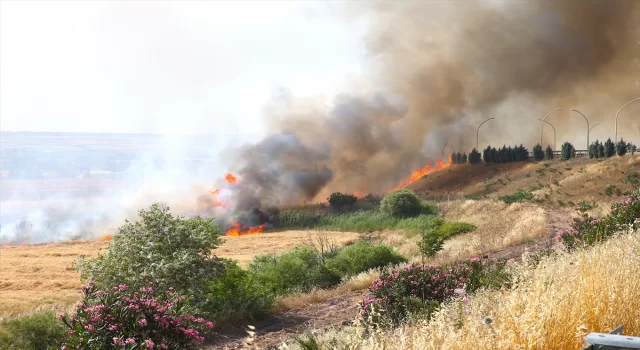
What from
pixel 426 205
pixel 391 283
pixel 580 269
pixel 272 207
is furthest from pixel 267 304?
pixel 272 207

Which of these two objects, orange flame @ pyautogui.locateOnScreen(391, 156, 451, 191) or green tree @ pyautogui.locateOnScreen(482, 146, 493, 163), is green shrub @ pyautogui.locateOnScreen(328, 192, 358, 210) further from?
green tree @ pyautogui.locateOnScreen(482, 146, 493, 163)

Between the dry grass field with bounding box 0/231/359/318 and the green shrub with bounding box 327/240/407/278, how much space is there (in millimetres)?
5931

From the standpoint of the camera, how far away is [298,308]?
15805 millimetres

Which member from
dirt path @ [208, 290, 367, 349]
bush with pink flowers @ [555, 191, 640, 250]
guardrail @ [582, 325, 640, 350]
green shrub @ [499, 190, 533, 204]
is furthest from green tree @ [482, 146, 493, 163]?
guardrail @ [582, 325, 640, 350]

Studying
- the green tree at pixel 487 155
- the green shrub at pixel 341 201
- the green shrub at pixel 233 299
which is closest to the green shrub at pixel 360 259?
the green shrub at pixel 233 299

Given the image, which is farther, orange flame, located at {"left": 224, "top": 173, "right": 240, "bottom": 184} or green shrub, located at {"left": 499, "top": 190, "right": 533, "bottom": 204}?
orange flame, located at {"left": 224, "top": 173, "right": 240, "bottom": 184}

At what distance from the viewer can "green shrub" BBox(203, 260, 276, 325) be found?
14.4 meters

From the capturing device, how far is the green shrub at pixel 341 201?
55312 millimetres

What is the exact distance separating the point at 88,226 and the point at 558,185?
43.4m

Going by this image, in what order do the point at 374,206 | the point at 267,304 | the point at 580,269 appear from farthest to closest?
the point at 374,206
the point at 267,304
the point at 580,269

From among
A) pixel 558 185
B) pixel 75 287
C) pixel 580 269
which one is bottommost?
pixel 75 287

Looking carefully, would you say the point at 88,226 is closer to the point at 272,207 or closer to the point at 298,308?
the point at 272,207

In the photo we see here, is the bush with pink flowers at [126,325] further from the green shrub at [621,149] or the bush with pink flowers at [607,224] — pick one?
the green shrub at [621,149]

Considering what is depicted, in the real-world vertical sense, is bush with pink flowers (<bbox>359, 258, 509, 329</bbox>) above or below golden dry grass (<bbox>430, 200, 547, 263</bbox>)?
below
